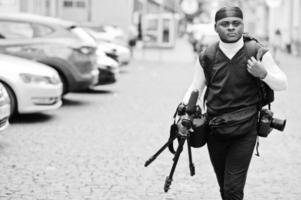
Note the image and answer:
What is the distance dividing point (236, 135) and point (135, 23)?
131 ft

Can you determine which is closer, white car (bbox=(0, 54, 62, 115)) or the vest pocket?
the vest pocket

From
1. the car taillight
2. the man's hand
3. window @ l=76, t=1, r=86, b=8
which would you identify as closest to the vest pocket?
the man's hand

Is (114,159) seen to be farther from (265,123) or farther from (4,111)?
(265,123)

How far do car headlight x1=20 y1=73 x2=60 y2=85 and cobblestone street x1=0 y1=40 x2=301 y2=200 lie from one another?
63cm

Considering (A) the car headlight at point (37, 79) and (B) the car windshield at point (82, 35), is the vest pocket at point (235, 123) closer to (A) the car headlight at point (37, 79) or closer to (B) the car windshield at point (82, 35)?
(A) the car headlight at point (37, 79)

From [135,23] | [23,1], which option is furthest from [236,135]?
[135,23]

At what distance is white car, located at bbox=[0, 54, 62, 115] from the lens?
10.6m

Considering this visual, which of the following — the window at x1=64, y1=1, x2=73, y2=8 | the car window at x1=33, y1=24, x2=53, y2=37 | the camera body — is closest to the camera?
the camera body

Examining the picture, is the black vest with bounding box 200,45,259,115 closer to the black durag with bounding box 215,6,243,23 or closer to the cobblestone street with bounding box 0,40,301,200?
the black durag with bounding box 215,6,243,23

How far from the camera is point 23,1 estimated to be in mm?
25391

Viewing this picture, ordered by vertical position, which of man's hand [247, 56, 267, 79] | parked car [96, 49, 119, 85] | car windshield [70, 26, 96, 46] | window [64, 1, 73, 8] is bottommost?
parked car [96, 49, 119, 85]

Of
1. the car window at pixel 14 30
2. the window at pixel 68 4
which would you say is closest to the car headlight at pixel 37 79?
the car window at pixel 14 30

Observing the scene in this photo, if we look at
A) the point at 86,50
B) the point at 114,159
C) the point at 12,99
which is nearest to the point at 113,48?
the point at 86,50

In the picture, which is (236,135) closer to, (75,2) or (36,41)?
(36,41)
